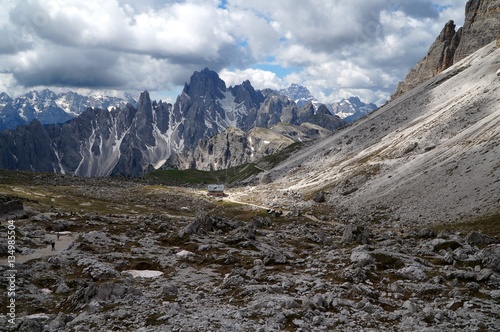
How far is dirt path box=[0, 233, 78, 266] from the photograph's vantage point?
111 ft

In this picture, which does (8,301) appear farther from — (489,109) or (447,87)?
(447,87)

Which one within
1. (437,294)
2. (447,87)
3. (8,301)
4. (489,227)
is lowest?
(8,301)

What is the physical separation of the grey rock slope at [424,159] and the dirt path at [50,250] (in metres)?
53.5

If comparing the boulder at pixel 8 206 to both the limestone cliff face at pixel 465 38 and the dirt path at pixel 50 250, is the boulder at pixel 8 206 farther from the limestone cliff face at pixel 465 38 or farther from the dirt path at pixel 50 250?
the limestone cliff face at pixel 465 38

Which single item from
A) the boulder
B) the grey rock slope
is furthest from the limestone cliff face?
the boulder

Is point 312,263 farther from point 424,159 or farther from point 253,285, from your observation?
point 424,159

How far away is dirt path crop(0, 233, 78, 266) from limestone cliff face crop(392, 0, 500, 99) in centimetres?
18435

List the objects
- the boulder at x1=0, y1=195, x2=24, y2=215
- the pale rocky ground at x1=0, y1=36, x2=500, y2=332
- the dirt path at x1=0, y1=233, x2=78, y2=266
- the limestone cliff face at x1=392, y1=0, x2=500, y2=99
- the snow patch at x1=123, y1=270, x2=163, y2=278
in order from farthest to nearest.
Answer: the limestone cliff face at x1=392, y1=0, x2=500, y2=99
the boulder at x1=0, y1=195, x2=24, y2=215
the dirt path at x1=0, y1=233, x2=78, y2=266
the snow patch at x1=123, y1=270, x2=163, y2=278
the pale rocky ground at x1=0, y1=36, x2=500, y2=332

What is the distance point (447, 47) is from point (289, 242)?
183205mm

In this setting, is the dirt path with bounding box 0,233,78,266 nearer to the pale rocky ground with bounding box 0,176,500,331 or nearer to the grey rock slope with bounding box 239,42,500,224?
the pale rocky ground with bounding box 0,176,500,331

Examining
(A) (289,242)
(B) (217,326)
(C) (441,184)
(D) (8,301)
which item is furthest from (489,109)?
(D) (8,301)

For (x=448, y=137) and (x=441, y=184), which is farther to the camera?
(x=448, y=137)

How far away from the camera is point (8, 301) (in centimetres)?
2359

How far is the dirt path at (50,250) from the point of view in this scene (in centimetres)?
3372
